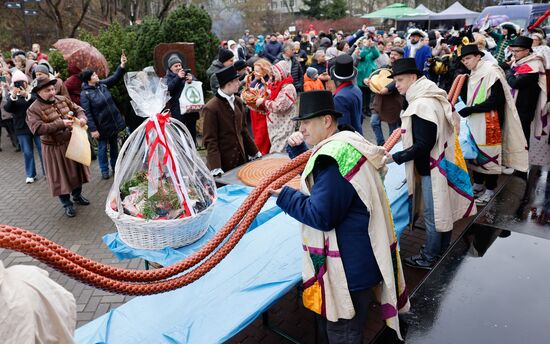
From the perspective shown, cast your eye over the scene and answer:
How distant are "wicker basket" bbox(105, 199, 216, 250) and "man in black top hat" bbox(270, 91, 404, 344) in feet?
2.68

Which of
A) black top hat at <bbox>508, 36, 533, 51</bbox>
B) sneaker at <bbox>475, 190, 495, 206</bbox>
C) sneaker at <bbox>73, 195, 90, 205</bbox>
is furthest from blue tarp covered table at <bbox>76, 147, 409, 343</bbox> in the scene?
black top hat at <bbox>508, 36, 533, 51</bbox>

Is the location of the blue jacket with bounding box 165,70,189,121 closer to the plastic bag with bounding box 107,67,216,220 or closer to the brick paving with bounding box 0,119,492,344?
the brick paving with bounding box 0,119,492,344

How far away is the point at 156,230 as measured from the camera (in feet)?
9.34

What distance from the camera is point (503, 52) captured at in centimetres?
1072

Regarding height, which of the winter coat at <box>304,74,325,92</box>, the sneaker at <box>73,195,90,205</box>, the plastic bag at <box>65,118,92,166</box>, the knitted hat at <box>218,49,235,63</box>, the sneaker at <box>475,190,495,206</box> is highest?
the knitted hat at <box>218,49,235,63</box>

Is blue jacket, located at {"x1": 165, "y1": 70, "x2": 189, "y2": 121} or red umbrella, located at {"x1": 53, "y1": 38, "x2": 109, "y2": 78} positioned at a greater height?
red umbrella, located at {"x1": 53, "y1": 38, "x2": 109, "y2": 78}

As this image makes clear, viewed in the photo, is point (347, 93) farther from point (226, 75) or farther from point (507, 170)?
point (507, 170)

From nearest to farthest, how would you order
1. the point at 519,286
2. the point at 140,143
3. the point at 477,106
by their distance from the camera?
the point at 519,286, the point at 140,143, the point at 477,106

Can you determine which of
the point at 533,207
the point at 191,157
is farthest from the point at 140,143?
the point at 533,207

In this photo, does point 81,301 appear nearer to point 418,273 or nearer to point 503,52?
point 418,273

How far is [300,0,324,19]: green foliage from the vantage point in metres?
40.0

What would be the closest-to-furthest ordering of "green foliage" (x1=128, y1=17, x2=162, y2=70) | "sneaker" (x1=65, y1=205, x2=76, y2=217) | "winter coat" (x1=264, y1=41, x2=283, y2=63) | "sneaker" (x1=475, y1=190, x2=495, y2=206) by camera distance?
"sneaker" (x1=475, y1=190, x2=495, y2=206), "sneaker" (x1=65, y1=205, x2=76, y2=217), "green foliage" (x1=128, y1=17, x2=162, y2=70), "winter coat" (x1=264, y1=41, x2=283, y2=63)

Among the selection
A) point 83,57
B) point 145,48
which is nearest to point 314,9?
point 145,48

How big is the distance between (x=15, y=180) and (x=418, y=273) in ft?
24.7
